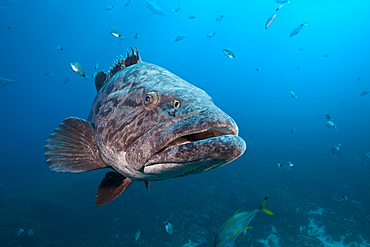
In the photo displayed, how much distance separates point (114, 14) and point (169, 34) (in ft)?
109

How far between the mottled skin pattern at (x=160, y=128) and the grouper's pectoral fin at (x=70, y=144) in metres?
0.16

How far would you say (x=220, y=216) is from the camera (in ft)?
31.0

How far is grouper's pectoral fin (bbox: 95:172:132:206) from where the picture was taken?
241cm

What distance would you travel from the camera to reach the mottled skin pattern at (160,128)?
1187 millimetres

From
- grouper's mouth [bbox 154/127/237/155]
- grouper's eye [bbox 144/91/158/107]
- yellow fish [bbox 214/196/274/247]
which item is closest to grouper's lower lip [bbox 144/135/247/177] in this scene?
grouper's mouth [bbox 154/127/237/155]

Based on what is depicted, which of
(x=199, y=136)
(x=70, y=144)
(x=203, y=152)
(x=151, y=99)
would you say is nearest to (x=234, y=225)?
(x=199, y=136)

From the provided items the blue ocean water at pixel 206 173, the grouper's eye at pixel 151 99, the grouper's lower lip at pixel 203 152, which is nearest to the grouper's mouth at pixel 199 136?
the grouper's lower lip at pixel 203 152

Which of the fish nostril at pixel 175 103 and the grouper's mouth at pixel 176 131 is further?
the fish nostril at pixel 175 103

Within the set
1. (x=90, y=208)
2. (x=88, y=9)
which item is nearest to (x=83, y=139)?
(x=90, y=208)

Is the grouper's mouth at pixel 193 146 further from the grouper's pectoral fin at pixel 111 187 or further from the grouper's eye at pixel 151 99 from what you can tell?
the grouper's pectoral fin at pixel 111 187

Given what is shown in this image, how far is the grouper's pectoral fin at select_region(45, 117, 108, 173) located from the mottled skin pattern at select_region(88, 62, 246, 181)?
162 millimetres

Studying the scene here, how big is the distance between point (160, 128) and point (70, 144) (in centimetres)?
143

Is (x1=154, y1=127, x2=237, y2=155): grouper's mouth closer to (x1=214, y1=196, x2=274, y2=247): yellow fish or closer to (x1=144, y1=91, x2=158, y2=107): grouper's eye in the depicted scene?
(x1=144, y1=91, x2=158, y2=107): grouper's eye

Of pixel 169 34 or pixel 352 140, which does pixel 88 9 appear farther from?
pixel 352 140
